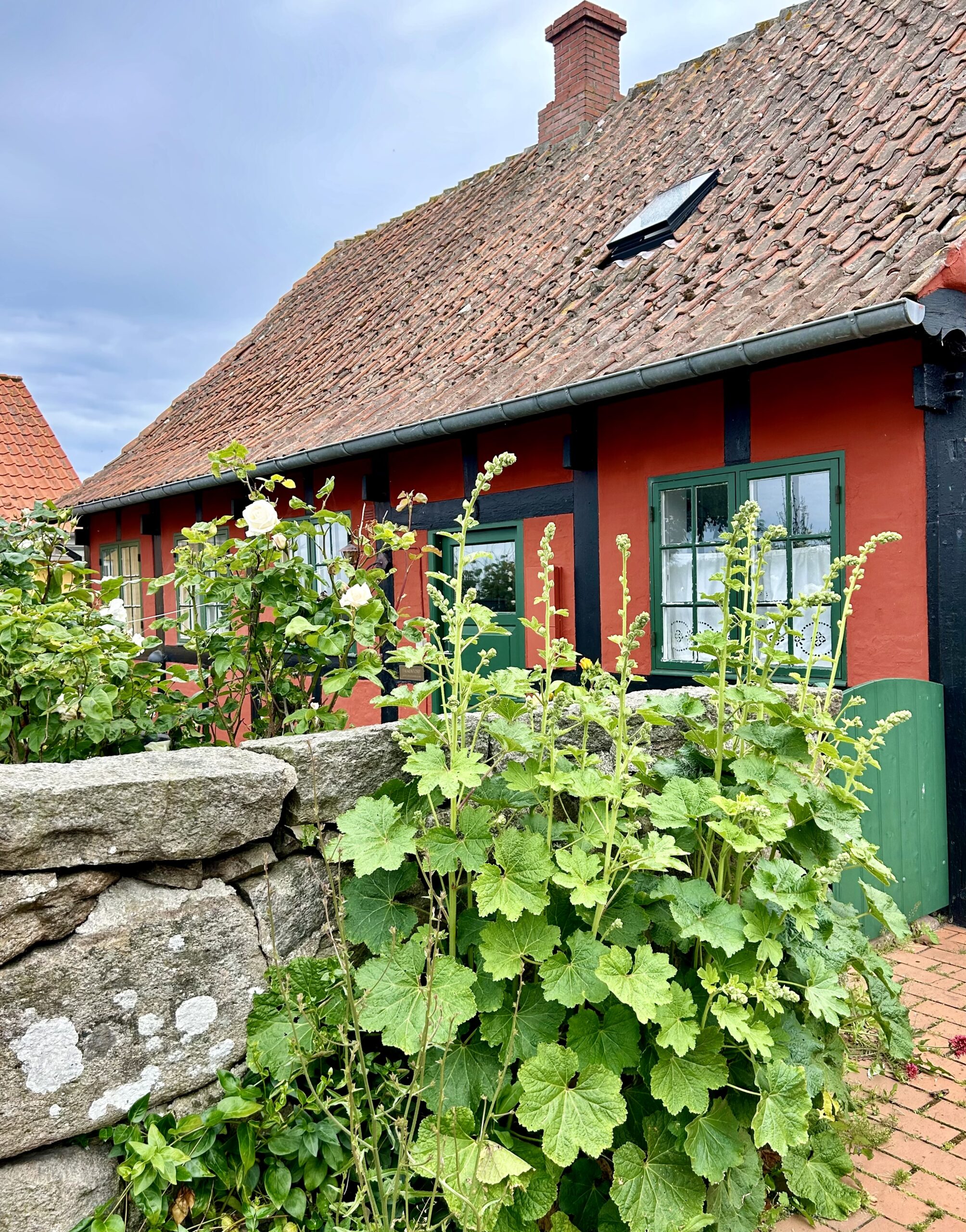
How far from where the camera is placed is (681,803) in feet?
6.62

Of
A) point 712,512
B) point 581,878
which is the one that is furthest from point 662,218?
point 581,878

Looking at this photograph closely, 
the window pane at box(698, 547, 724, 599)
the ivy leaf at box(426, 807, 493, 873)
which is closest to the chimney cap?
the window pane at box(698, 547, 724, 599)

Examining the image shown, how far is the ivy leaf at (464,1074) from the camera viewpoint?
5.93 ft

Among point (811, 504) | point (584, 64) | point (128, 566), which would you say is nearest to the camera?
point (811, 504)

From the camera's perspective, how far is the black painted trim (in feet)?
16.3

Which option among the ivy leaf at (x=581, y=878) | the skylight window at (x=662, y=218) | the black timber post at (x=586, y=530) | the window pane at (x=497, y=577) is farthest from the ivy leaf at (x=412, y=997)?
the skylight window at (x=662, y=218)

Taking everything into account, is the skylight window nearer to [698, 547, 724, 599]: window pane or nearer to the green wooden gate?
[698, 547, 724, 599]: window pane

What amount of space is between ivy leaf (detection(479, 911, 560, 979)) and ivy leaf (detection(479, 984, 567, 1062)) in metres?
0.06

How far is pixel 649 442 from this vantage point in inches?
215

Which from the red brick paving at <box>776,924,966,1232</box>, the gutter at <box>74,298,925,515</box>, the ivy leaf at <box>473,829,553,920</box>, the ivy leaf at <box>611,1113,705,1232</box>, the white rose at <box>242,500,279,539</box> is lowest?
the red brick paving at <box>776,924,966,1232</box>

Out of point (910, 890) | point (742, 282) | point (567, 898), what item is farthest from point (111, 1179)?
point (742, 282)

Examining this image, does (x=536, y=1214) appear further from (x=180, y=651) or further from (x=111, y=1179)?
(x=180, y=651)

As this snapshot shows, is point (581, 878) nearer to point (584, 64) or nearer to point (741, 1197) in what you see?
point (741, 1197)

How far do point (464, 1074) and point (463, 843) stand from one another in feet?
1.49
